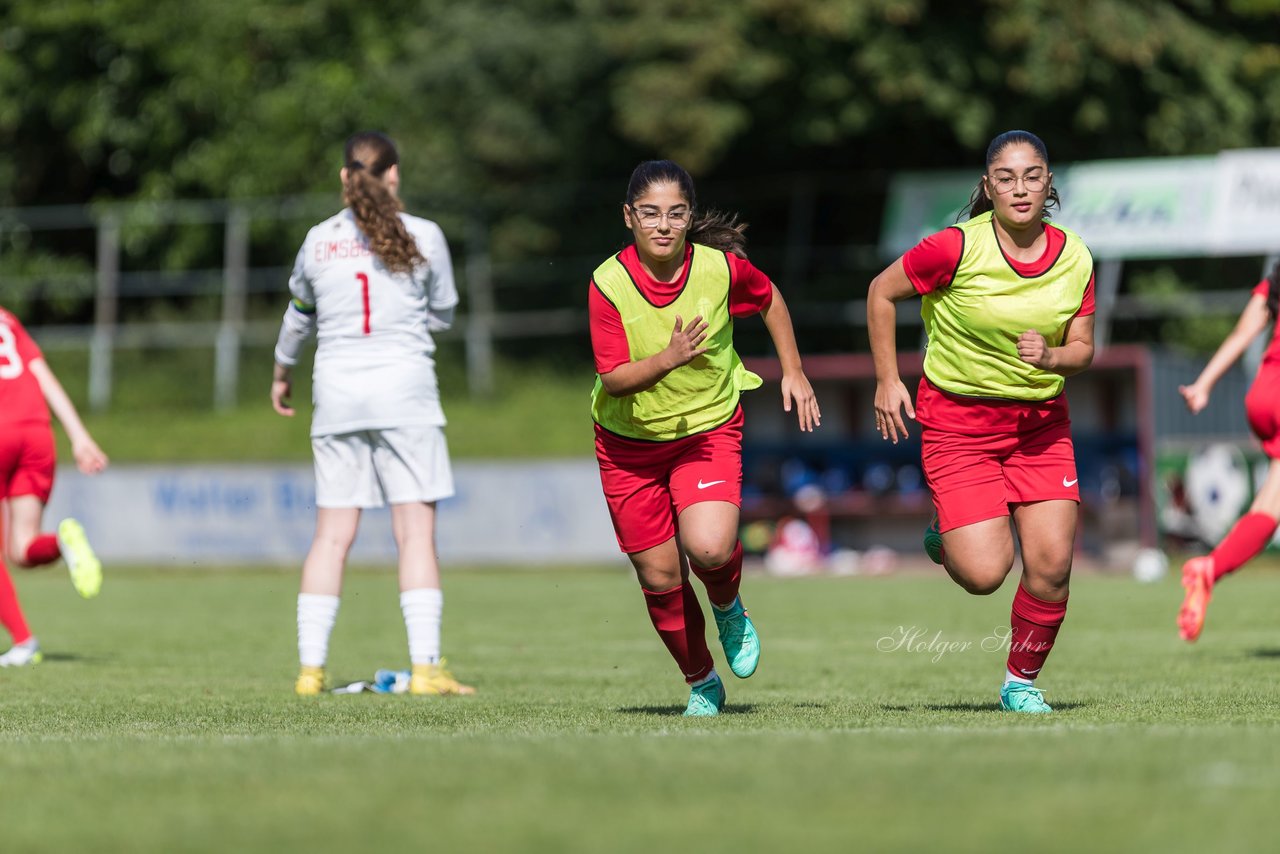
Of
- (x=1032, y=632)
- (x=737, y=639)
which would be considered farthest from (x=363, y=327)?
(x=1032, y=632)

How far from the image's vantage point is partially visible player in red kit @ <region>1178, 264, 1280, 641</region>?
709 centimetres

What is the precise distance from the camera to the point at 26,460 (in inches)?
380

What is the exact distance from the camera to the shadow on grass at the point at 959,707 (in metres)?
6.82

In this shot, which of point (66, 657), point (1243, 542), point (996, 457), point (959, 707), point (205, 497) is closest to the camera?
point (996, 457)

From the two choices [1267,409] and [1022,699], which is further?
[1267,409]

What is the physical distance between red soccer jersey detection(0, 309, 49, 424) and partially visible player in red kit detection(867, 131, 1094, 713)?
4759 millimetres

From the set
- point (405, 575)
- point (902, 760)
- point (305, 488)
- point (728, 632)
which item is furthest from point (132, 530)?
point (902, 760)

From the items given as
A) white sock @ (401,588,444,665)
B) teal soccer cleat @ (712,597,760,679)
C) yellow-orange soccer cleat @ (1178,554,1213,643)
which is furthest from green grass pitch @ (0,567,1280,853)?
white sock @ (401,588,444,665)

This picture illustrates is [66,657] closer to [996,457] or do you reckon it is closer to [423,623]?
[423,623]

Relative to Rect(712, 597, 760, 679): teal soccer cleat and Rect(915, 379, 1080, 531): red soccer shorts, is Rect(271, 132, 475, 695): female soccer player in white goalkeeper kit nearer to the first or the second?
Rect(712, 597, 760, 679): teal soccer cleat

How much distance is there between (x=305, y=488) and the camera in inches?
904

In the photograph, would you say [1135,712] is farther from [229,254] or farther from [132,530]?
[229,254]

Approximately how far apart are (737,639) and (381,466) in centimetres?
202

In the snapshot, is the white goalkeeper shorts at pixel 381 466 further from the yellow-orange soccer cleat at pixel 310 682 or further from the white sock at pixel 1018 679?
the white sock at pixel 1018 679
